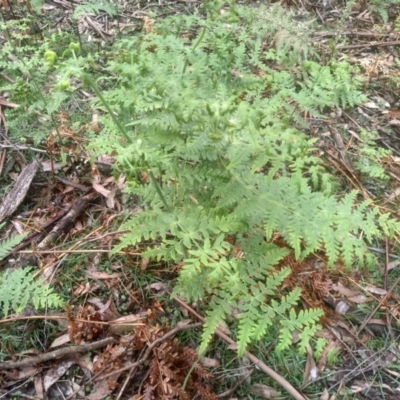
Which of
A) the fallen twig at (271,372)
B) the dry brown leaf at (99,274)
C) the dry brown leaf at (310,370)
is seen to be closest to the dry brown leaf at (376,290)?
the dry brown leaf at (310,370)

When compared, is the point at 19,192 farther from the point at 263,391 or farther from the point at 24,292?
the point at 263,391

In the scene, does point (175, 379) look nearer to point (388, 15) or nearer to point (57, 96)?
point (57, 96)

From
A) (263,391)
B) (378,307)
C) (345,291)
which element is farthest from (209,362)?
(378,307)

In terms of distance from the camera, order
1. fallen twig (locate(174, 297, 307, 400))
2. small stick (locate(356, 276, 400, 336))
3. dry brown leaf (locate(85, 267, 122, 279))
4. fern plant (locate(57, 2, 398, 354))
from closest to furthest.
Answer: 1. fern plant (locate(57, 2, 398, 354))
2. fallen twig (locate(174, 297, 307, 400))
3. small stick (locate(356, 276, 400, 336))
4. dry brown leaf (locate(85, 267, 122, 279))

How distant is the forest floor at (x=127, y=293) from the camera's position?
101 inches

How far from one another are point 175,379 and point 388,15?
4312mm

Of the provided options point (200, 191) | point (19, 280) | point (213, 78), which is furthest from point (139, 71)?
point (19, 280)

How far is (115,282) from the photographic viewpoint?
293 cm

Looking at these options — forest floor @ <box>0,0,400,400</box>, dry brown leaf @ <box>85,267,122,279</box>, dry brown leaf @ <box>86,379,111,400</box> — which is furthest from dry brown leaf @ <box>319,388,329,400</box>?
dry brown leaf @ <box>85,267,122,279</box>

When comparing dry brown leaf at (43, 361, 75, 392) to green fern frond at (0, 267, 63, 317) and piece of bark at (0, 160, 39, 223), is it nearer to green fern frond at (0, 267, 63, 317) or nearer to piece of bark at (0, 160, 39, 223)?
green fern frond at (0, 267, 63, 317)

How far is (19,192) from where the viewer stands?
132 inches

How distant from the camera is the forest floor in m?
2.57

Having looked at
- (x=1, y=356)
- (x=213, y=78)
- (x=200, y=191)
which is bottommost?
(x=1, y=356)

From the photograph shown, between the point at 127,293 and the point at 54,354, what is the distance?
546 mm
